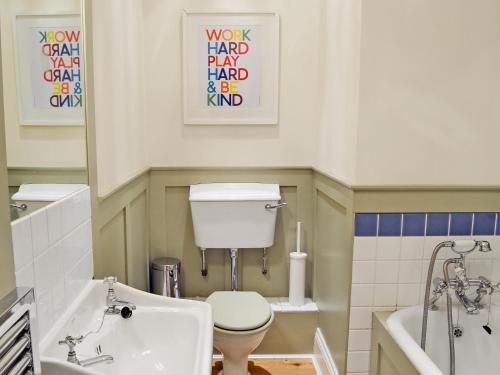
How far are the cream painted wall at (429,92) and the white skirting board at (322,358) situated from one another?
3.21 ft

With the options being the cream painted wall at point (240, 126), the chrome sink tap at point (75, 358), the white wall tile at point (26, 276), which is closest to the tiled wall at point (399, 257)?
the cream painted wall at point (240, 126)

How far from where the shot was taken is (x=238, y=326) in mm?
2119

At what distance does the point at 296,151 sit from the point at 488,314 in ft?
4.31

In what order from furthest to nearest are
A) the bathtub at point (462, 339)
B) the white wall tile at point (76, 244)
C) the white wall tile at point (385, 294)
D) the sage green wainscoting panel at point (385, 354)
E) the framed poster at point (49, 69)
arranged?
the white wall tile at point (385, 294), the bathtub at point (462, 339), the sage green wainscoting panel at point (385, 354), the white wall tile at point (76, 244), the framed poster at point (49, 69)

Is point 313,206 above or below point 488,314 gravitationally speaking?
above

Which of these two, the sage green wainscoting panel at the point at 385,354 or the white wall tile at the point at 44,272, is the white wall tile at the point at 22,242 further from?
the sage green wainscoting panel at the point at 385,354

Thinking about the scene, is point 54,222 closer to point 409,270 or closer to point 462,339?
point 409,270

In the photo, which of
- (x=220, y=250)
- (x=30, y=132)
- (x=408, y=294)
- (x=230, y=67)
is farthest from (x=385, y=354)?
(x=230, y=67)

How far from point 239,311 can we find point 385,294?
696 millimetres

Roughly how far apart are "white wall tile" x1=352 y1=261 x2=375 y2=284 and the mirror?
115cm

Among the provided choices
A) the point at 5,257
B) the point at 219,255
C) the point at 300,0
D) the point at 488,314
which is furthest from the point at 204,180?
the point at 5,257

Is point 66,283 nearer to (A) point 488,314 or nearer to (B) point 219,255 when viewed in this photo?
(B) point 219,255

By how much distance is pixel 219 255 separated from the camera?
2.82 meters

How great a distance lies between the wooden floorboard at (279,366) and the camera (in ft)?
8.32
